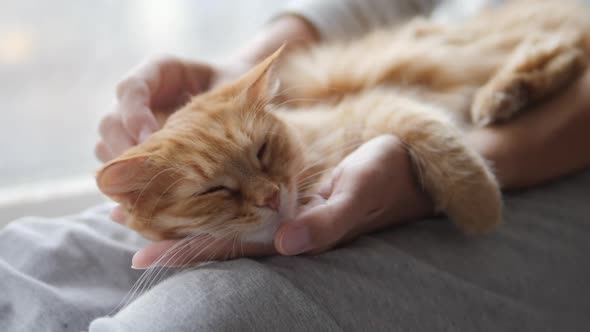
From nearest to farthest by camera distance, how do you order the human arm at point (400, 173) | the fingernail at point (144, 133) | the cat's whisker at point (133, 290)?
the human arm at point (400, 173), the cat's whisker at point (133, 290), the fingernail at point (144, 133)

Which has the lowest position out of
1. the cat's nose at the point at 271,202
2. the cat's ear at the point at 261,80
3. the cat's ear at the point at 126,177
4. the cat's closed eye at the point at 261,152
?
the cat's nose at the point at 271,202

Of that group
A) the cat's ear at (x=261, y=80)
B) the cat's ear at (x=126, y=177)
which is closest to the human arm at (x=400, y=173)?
the cat's ear at (x=126, y=177)

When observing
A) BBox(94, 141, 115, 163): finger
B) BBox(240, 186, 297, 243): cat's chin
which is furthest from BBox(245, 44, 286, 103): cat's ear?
BBox(94, 141, 115, 163): finger

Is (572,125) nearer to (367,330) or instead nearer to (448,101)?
(448,101)

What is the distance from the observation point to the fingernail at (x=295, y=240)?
87 centimetres

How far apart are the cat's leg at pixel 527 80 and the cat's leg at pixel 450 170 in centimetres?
21

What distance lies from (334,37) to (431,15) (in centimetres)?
49

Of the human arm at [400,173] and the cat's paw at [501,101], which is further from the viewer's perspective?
the cat's paw at [501,101]

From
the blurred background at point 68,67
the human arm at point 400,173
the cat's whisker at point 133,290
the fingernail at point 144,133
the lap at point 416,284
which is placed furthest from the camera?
the blurred background at point 68,67

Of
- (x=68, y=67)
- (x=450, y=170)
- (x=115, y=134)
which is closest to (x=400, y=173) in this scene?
(x=450, y=170)

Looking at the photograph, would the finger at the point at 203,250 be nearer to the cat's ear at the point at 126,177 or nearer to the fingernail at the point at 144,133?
the cat's ear at the point at 126,177

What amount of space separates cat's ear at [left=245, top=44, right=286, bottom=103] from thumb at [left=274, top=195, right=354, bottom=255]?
317 millimetres

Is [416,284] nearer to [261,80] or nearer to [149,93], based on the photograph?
[261,80]

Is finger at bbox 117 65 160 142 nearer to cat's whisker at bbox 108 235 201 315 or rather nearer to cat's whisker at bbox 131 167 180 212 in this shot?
cat's whisker at bbox 131 167 180 212
